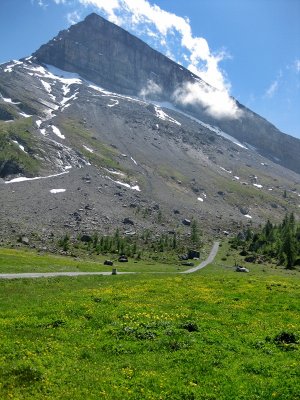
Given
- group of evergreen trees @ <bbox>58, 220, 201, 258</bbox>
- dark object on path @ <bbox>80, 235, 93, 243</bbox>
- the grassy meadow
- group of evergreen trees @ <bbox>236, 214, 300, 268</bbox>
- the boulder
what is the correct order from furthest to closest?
the boulder, dark object on path @ <bbox>80, 235, 93, 243</bbox>, group of evergreen trees @ <bbox>58, 220, 201, 258</bbox>, group of evergreen trees @ <bbox>236, 214, 300, 268</bbox>, the grassy meadow

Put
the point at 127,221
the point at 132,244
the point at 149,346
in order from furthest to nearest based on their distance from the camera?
the point at 127,221 → the point at 132,244 → the point at 149,346

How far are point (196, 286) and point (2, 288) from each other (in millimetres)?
19100

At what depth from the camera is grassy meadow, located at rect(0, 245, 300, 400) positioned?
1717 cm

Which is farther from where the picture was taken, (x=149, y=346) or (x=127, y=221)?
(x=127, y=221)

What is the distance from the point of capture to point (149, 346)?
2225 cm

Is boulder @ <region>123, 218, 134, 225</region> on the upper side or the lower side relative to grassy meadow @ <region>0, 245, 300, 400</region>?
upper

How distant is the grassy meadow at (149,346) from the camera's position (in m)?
17.2

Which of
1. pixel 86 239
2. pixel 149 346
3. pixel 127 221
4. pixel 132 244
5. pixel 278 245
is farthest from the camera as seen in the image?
pixel 127 221

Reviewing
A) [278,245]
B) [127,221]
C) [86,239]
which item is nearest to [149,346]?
[86,239]

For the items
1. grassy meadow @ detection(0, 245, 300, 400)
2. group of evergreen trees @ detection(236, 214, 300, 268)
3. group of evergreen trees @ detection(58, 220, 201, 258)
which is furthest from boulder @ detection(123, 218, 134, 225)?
grassy meadow @ detection(0, 245, 300, 400)

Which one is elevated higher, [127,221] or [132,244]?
[127,221]

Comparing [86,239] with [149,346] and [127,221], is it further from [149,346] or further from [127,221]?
[149,346]

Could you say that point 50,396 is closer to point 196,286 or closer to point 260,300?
point 260,300

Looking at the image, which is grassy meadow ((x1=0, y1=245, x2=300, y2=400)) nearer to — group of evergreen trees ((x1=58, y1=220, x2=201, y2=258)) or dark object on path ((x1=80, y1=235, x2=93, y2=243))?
group of evergreen trees ((x1=58, y1=220, x2=201, y2=258))
